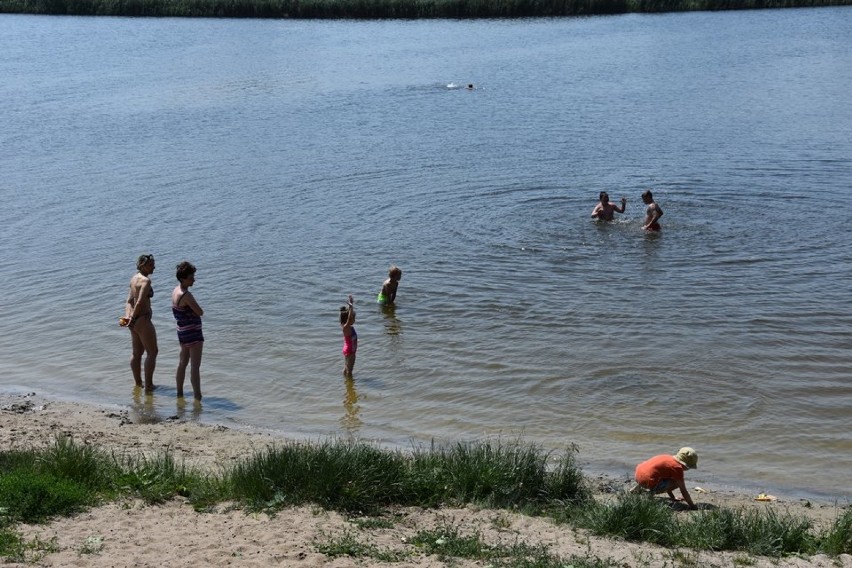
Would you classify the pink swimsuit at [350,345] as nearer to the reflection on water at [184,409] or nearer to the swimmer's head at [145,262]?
the reflection on water at [184,409]

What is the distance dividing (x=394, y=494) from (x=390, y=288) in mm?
7146

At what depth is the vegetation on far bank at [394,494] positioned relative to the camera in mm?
8164

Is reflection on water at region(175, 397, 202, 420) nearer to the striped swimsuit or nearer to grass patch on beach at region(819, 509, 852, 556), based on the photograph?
the striped swimsuit

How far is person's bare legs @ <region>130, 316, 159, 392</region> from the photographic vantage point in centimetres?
1306

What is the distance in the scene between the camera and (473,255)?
1870 centimetres

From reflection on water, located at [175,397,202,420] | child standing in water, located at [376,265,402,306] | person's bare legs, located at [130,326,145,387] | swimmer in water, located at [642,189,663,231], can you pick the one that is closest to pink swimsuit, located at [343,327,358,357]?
reflection on water, located at [175,397,202,420]

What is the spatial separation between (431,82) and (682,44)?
15123mm

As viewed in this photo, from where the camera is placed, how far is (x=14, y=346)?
15.2 meters

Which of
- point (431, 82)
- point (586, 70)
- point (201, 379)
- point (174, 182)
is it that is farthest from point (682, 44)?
point (201, 379)

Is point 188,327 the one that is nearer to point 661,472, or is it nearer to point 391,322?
point 391,322

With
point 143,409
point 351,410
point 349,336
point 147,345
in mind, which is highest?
point 349,336

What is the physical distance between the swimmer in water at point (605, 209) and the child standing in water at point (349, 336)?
8.52m

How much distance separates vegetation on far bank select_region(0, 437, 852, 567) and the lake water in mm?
1759

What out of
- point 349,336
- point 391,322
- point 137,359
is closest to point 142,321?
point 137,359
